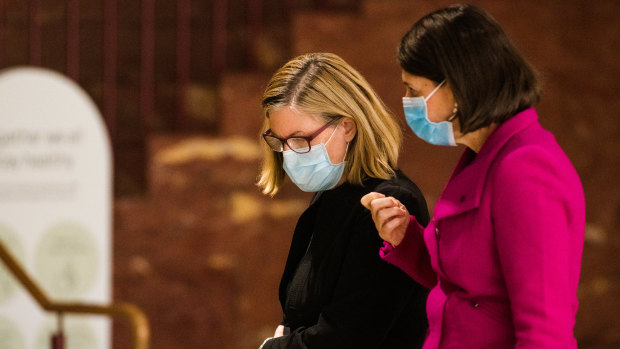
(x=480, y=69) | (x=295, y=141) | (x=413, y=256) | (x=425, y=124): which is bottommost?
(x=413, y=256)

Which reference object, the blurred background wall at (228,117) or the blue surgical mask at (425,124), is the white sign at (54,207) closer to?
the blurred background wall at (228,117)

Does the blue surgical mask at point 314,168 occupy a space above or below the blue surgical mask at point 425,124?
below

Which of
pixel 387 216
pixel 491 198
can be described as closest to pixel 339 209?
pixel 387 216

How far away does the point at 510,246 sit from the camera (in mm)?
1306

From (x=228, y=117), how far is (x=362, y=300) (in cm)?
268

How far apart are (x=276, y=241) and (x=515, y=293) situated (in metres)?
2.96

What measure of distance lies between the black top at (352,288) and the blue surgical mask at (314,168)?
1.2 inches

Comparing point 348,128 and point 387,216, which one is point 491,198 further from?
point 348,128

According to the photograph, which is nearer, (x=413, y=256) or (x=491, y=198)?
(x=491, y=198)

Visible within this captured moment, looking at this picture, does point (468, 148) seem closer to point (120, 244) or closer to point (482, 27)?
point (482, 27)

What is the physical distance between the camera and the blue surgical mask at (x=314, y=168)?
1815mm

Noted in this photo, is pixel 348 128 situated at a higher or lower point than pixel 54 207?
higher

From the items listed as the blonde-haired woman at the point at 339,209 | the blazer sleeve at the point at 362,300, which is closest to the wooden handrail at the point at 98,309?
the blonde-haired woman at the point at 339,209

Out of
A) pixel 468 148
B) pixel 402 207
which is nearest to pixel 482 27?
pixel 468 148
